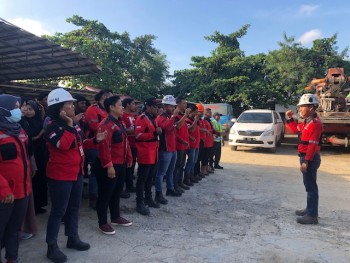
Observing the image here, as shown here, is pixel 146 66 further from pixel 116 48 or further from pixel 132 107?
pixel 132 107

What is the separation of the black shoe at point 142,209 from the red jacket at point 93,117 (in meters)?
1.27

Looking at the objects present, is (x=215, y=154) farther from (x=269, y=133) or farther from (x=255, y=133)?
(x=269, y=133)

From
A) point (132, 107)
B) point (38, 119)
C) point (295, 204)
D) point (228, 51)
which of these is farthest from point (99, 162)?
point (228, 51)

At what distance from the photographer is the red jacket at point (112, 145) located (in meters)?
3.72

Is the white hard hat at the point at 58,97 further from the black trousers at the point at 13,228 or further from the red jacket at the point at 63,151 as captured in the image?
the black trousers at the point at 13,228

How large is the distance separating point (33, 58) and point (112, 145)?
470 cm

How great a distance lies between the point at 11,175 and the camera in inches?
107

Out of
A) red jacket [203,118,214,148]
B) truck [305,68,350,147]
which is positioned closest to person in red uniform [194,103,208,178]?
red jacket [203,118,214,148]

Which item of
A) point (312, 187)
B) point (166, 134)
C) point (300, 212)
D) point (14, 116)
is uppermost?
point (14, 116)

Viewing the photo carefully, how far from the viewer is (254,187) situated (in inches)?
273

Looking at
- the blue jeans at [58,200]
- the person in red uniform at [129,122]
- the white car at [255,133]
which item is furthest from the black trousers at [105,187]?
the white car at [255,133]

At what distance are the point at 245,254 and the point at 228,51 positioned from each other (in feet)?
66.6

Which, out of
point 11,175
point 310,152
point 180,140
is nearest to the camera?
point 11,175

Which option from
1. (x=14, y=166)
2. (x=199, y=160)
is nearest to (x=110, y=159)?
(x=14, y=166)
